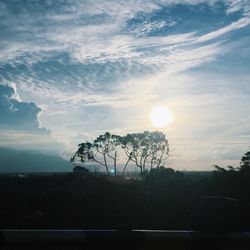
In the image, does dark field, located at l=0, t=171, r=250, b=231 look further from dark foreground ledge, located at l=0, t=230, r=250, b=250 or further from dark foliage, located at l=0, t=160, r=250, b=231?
dark foreground ledge, located at l=0, t=230, r=250, b=250

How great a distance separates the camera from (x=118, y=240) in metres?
3.09

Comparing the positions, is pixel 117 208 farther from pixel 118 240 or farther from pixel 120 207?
pixel 118 240

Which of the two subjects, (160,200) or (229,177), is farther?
(160,200)

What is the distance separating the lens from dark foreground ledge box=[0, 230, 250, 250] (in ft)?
9.57

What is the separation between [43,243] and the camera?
9.68 feet

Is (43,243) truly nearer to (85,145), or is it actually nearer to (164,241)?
(164,241)

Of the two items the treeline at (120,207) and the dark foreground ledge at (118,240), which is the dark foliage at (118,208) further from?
the dark foreground ledge at (118,240)

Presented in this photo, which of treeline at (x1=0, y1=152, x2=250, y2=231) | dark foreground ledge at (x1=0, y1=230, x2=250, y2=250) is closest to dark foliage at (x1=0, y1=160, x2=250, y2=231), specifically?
treeline at (x1=0, y1=152, x2=250, y2=231)

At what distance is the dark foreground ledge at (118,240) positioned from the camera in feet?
9.57

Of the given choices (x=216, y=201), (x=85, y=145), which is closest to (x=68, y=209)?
(x=216, y=201)

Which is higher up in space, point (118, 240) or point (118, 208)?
point (118, 208)

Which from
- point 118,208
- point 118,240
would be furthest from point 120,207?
point 118,240

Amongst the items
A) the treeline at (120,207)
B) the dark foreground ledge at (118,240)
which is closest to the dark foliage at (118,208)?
→ the treeline at (120,207)

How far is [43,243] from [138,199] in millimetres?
16252
